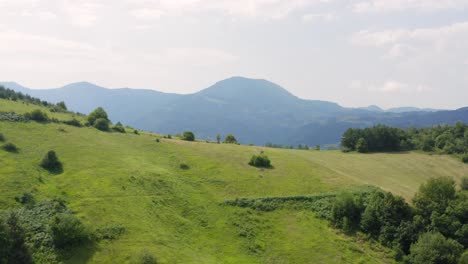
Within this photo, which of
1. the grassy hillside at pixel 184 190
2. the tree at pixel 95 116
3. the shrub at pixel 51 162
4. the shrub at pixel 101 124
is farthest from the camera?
the tree at pixel 95 116

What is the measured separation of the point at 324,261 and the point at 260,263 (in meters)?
10.6

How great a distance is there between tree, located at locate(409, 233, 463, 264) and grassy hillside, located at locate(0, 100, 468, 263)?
5.50 meters

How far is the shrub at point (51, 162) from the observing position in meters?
85.2

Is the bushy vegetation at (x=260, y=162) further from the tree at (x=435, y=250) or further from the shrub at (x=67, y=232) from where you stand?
the shrub at (x=67, y=232)

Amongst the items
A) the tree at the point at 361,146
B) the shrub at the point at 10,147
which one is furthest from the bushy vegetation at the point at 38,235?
the tree at the point at 361,146

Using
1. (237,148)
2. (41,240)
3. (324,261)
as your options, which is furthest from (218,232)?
(237,148)

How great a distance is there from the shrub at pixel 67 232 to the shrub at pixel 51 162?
2876 centimetres

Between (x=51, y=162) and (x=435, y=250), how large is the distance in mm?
76089

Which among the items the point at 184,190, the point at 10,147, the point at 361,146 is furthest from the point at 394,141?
the point at 10,147

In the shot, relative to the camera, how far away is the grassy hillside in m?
65.2

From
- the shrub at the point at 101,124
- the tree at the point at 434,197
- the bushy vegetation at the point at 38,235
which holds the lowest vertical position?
the bushy vegetation at the point at 38,235

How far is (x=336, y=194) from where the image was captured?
3406 inches

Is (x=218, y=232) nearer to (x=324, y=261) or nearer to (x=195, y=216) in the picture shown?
(x=195, y=216)

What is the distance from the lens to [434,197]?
77250 mm
